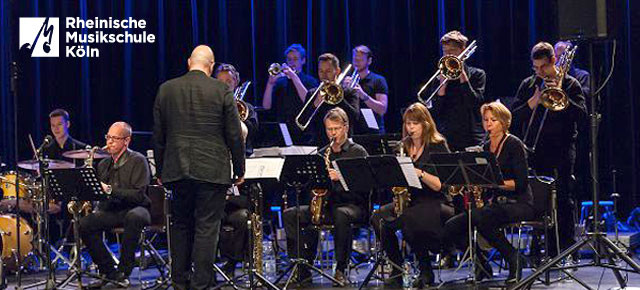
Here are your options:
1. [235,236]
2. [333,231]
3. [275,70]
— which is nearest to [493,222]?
[333,231]

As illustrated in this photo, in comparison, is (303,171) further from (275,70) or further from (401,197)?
(275,70)

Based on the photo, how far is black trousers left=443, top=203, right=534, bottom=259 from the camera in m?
8.04

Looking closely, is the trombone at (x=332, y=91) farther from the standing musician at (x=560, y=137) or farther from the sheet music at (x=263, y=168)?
the sheet music at (x=263, y=168)

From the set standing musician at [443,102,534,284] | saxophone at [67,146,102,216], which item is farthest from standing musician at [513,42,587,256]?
saxophone at [67,146,102,216]

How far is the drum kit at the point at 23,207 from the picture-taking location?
9.87 m

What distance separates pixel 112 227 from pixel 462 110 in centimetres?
327

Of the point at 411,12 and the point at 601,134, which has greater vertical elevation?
the point at 411,12

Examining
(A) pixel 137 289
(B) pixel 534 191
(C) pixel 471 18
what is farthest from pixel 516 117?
(A) pixel 137 289

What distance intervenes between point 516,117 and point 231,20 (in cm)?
379

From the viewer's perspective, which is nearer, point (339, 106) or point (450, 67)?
point (450, 67)

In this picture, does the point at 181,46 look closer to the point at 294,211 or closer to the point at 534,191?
the point at 294,211

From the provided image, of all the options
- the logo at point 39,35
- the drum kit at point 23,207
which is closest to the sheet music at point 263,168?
the drum kit at point 23,207

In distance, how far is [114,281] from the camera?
8961 mm

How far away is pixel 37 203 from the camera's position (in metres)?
10.1
